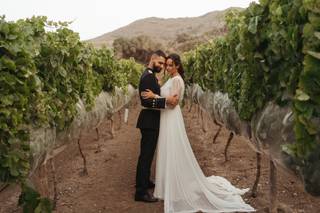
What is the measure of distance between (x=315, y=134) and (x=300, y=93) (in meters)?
0.31

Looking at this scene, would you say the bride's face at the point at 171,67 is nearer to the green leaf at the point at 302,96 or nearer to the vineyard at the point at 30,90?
the vineyard at the point at 30,90

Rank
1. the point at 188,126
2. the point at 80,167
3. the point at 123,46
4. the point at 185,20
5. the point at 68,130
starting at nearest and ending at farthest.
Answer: the point at 68,130 → the point at 80,167 → the point at 188,126 → the point at 123,46 → the point at 185,20

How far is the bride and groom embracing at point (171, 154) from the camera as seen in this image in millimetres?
5852

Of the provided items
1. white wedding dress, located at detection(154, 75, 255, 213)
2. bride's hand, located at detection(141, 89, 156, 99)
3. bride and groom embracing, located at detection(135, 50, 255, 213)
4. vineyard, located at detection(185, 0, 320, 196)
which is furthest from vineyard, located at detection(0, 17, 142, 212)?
vineyard, located at detection(185, 0, 320, 196)

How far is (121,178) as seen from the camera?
7562mm

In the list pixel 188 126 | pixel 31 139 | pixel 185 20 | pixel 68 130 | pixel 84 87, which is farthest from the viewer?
pixel 185 20

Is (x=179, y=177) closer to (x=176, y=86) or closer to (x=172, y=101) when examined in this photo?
(x=172, y=101)

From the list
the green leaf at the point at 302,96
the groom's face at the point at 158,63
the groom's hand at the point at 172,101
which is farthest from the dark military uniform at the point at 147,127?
the green leaf at the point at 302,96

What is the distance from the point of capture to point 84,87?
661 cm

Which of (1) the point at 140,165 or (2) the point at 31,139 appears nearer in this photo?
(2) the point at 31,139

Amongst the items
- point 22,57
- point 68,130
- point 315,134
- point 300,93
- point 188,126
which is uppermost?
point 22,57

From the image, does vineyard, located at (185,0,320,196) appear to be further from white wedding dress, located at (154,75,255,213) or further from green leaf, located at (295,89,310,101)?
white wedding dress, located at (154,75,255,213)

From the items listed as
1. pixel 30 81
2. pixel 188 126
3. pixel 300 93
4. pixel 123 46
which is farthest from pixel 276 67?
pixel 123 46

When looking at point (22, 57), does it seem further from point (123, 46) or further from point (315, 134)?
point (123, 46)
